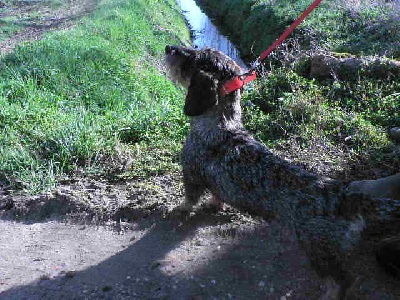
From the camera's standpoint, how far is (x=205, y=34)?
58.7 ft

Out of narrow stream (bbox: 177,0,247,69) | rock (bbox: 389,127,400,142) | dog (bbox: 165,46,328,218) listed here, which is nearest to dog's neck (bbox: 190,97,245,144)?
dog (bbox: 165,46,328,218)

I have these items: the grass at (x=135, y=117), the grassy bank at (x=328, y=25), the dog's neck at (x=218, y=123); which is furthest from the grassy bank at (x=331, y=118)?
the dog's neck at (x=218, y=123)

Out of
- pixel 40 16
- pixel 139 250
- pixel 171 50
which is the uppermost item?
pixel 171 50

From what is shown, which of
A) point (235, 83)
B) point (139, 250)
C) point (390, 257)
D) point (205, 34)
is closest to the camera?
point (390, 257)

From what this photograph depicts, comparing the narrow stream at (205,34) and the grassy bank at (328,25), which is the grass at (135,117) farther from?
the narrow stream at (205,34)

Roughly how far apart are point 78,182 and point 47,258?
1.16 meters

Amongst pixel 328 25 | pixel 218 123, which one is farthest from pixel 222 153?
pixel 328 25

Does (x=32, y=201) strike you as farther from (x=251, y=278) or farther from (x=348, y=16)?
(x=348, y=16)

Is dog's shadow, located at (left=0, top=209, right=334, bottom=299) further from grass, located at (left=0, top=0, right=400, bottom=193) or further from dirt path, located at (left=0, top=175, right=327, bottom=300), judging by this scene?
grass, located at (left=0, top=0, right=400, bottom=193)

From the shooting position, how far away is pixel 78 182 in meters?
4.76

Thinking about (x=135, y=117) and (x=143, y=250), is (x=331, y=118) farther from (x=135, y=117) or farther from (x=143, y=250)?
(x=143, y=250)

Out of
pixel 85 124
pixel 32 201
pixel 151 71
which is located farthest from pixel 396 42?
pixel 32 201

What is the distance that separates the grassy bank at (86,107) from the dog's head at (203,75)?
4.29 ft

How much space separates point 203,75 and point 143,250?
66.9 inches
